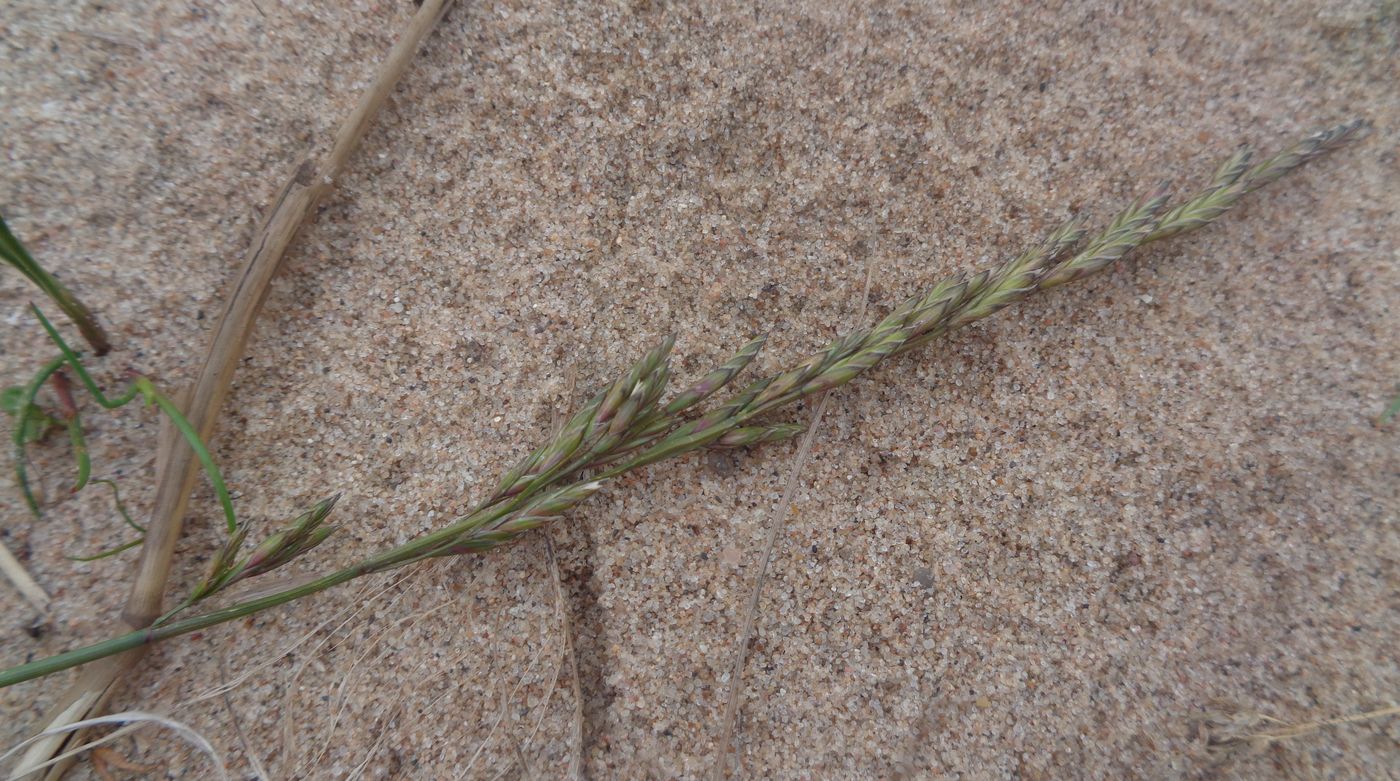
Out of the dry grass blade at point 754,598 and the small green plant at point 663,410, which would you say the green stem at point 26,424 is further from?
the dry grass blade at point 754,598

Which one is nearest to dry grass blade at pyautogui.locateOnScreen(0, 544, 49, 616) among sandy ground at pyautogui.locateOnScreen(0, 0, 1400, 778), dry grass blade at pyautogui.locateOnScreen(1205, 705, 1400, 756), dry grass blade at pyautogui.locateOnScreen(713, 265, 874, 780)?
sandy ground at pyautogui.locateOnScreen(0, 0, 1400, 778)

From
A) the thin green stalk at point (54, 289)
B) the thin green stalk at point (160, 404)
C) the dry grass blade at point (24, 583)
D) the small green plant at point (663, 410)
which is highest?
the thin green stalk at point (54, 289)

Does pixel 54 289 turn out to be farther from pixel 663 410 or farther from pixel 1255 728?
pixel 1255 728

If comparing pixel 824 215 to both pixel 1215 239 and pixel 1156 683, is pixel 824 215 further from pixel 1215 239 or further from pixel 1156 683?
pixel 1156 683

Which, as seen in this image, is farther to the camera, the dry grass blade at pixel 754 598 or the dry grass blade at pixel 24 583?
the dry grass blade at pixel 754 598

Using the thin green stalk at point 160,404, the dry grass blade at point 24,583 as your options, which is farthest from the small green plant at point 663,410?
the dry grass blade at point 24,583

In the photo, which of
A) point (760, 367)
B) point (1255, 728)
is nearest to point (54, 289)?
point (760, 367)

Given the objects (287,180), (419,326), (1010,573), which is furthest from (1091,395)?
(287,180)
